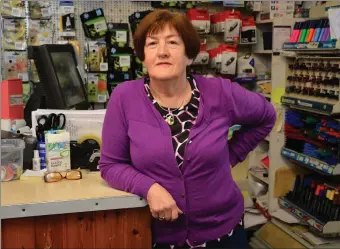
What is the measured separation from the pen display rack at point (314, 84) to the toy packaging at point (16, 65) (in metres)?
2.18

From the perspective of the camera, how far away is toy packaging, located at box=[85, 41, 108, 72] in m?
4.08

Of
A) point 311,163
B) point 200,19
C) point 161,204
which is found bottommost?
point 311,163

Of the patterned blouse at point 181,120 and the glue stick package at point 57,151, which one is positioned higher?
the patterned blouse at point 181,120

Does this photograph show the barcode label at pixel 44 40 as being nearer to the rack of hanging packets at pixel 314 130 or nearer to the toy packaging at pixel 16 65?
the toy packaging at pixel 16 65

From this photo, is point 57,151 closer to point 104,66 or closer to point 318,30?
point 318,30

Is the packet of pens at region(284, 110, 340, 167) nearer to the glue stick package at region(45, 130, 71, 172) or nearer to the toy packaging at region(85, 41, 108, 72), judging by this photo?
the toy packaging at region(85, 41, 108, 72)

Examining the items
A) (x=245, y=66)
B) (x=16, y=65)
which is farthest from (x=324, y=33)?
(x=16, y=65)

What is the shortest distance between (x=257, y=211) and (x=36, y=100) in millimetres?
2180

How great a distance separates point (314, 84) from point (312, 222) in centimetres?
98

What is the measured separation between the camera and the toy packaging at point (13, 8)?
3830mm

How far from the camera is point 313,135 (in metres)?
3.28

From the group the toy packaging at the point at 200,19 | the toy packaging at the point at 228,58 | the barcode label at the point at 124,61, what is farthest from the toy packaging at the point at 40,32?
the toy packaging at the point at 228,58

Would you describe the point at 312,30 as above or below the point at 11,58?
above

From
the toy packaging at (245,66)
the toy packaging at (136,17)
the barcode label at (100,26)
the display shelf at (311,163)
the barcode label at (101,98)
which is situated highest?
the toy packaging at (136,17)
